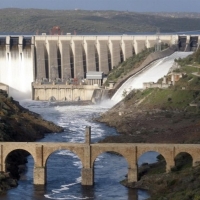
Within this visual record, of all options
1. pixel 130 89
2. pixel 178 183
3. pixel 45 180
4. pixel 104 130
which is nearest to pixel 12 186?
pixel 45 180

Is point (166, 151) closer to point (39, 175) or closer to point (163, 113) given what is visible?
point (39, 175)

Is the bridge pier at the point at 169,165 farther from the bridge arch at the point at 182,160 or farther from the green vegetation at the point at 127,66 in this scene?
the green vegetation at the point at 127,66

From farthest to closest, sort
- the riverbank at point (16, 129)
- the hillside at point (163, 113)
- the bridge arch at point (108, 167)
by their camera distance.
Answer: the hillside at point (163, 113)
the bridge arch at point (108, 167)
the riverbank at point (16, 129)

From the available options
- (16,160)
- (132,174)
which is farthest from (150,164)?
(16,160)

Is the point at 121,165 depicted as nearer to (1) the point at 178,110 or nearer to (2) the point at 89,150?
(2) the point at 89,150

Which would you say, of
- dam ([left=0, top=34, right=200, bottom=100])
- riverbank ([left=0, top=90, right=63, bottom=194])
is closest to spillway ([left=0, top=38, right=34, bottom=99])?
dam ([left=0, top=34, right=200, bottom=100])

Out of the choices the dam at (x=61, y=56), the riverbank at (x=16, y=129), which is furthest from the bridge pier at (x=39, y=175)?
the dam at (x=61, y=56)

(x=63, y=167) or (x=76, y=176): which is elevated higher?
(x=63, y=167)
